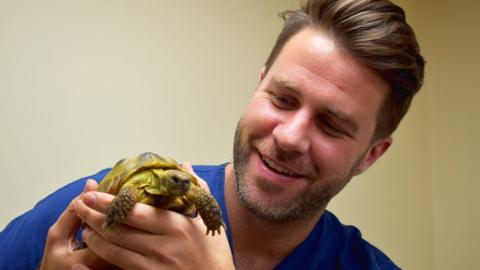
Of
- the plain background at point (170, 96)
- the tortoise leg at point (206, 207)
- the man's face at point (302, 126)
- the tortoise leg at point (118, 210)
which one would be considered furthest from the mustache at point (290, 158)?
the plain background at point (170, 96)

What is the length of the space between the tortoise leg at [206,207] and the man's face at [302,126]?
33 centimetres

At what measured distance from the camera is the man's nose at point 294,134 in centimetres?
134

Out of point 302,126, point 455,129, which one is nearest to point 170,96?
point 302,126

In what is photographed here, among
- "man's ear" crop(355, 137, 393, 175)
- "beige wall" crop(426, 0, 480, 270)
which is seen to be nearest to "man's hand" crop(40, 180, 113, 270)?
"man's ear" crop(355, 137, 393, 175)

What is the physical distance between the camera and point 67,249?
117 cm

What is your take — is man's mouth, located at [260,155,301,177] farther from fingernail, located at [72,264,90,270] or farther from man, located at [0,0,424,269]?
fingernail, located at [72,264,90,270]

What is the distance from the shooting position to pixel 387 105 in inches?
62.9

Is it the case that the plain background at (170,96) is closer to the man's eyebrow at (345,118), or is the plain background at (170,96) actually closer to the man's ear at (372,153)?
the man's ear at (372,153)

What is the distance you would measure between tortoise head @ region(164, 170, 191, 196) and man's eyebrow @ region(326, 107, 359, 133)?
59cm

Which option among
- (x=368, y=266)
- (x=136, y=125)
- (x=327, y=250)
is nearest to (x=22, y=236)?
(x=136, y=125)

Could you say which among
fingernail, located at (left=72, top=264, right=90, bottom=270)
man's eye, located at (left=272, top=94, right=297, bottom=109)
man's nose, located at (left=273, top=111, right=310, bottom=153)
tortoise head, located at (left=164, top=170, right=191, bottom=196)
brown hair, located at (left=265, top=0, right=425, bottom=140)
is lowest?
fingernail, located at (left=72, top=264, right=90, bottom=270)

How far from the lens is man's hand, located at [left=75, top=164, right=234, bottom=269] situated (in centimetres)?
103

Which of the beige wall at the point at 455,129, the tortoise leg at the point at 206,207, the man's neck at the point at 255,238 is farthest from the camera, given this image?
the beige wall at the point at 455,129

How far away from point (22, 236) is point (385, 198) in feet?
9.43
